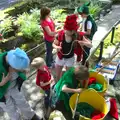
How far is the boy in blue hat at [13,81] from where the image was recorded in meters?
3.18

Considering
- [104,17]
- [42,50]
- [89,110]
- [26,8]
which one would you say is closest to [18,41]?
[42,50]

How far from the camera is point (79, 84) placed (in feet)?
13.6

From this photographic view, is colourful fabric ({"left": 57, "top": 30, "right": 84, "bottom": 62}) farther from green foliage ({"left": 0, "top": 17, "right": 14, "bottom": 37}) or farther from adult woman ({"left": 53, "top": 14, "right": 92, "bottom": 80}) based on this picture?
green foliage ({"left": 0, "top": 17, "right": 14, "bottom": 37})

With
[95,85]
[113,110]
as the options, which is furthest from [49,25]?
[113,110]

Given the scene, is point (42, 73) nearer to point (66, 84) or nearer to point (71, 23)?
point (66, 84)

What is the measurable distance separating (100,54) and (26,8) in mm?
4301

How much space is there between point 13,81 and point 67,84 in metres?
0.86

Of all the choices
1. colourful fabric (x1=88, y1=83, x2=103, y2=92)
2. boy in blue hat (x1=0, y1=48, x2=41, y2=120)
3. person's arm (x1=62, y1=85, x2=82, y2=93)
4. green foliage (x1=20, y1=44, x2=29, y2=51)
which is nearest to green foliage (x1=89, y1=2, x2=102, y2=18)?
green foliage (x1=20, y1=44, x2=29, y2=51)

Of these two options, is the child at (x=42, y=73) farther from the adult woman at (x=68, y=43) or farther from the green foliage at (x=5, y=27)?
the green foliage at (x=5, y=27)

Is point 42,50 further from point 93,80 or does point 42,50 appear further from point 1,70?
point 1,70

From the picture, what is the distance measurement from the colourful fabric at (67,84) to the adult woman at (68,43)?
437 millimetres

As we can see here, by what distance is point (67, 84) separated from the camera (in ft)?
13.1

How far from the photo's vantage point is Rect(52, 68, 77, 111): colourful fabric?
3992 millimetres

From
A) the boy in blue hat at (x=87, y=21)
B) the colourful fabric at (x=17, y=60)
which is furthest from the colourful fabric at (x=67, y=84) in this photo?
the boy in blue hat at (x=87, y=21)
